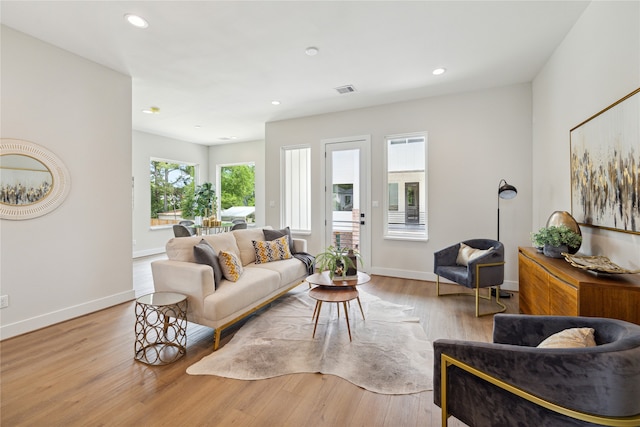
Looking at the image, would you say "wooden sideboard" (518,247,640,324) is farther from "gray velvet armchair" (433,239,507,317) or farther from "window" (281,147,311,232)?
"window" (281,147,311,232)

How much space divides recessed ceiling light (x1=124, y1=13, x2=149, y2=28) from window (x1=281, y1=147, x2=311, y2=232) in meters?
3.18

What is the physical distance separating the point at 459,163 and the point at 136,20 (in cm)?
431

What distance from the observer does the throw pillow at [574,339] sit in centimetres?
118

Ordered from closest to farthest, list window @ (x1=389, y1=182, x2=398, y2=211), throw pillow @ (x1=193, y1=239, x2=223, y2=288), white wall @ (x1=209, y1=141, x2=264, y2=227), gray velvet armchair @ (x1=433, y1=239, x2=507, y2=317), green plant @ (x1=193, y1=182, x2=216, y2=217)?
throw pillow @ (x1=193, y1=239, x2=223, y2=288) < gray velvet armchair @ (x1=433, y1=239, x2=507, y2=317) < window @ (x1=389, y1=182, x2=398, y2=211) < green plant @ (x1=193, y1=182, x2=216, y2=217) < white wall @ (x1=209, y1=141, x2=264, y2=227)

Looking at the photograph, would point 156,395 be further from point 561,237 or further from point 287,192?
point 287,192

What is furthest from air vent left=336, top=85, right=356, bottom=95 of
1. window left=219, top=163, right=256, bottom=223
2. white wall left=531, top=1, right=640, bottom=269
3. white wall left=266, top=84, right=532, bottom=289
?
window left=219, top=163, right=256, bottom=223

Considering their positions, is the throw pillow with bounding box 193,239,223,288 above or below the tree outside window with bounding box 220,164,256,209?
below

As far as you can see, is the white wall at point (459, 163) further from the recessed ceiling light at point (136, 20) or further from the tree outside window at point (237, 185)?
the tree outside window at point (237, 185)

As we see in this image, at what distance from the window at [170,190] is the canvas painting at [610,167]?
25.3 feet

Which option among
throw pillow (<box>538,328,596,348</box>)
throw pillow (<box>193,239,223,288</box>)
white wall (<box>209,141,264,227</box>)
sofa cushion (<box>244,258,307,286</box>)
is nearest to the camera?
throw pillow (<box>538,328,596,348</box>)

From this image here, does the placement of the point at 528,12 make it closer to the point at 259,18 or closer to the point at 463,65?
the point at 463,65

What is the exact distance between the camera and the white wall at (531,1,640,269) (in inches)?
76.0

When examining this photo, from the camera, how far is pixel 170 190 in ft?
24.1

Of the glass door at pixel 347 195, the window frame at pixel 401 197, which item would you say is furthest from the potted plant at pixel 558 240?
the glass door at pixel 347 195
